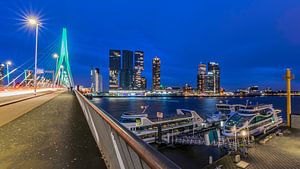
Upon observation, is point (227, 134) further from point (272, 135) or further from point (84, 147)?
point (84, 147)

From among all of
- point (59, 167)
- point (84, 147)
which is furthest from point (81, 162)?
point (84, 147)

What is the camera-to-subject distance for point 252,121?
29.8 metres

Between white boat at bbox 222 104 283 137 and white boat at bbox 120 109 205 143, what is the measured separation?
546cm

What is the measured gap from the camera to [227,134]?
25688 mm

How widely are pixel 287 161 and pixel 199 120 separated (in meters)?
23.6

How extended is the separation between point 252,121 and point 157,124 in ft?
45.2

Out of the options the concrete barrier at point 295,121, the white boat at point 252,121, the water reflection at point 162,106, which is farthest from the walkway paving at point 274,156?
the water reflection at point 162,106

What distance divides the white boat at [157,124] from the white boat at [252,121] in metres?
5.46

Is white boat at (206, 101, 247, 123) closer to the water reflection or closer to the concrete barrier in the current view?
the water reflection

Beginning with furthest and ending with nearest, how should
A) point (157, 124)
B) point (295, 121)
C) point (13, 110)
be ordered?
point (157, 124) → point (295, 121) → point (13, 110)

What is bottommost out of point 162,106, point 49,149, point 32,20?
point 162,106

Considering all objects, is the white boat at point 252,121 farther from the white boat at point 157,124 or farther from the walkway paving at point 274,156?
the walkway paving at point 274,156

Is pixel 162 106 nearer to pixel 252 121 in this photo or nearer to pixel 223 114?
pixel 223 114

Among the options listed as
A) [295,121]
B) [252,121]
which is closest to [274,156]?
[295,121]
